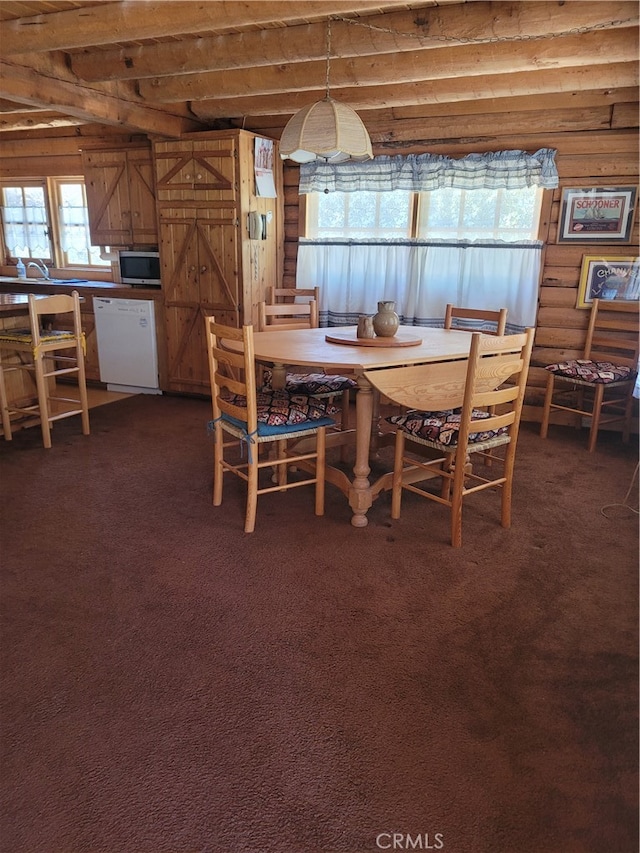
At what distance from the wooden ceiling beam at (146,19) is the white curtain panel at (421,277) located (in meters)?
2.04

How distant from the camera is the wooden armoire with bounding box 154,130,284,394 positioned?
4.47 meters

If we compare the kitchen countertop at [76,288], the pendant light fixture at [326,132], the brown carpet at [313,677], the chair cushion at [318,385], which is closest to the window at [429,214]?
the kitchen countertop at [76,288]

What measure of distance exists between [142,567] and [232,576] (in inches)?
15.0

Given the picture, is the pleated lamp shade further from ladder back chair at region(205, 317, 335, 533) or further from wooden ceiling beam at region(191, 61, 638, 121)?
wooden ceiling beam at region(191, 61, 638, 121)

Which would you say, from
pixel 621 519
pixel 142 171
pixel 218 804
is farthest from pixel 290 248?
pixel 218 804

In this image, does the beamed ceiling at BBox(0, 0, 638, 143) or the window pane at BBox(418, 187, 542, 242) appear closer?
the beamed ceiling at BBox(0, 0, 638, 143)

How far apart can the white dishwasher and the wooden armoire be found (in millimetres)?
154

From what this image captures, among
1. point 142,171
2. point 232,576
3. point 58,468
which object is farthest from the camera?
point 142,171

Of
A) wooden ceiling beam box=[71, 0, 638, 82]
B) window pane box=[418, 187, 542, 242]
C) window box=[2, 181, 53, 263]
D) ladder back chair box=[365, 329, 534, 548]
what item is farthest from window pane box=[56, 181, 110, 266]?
ladder back chair box=[365, 329, 534, 548]

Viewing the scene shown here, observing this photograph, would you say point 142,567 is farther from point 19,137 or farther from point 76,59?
point 19,137

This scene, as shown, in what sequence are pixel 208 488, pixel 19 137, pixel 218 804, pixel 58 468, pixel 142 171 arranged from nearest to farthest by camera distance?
pixel 218 804 < pixel 208 488 < pixel 58 468 < pixel 142 171 < pixel 19 137

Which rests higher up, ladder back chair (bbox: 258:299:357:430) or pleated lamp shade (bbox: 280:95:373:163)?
pleated lamp shade (bbox: 280:95:373:163)

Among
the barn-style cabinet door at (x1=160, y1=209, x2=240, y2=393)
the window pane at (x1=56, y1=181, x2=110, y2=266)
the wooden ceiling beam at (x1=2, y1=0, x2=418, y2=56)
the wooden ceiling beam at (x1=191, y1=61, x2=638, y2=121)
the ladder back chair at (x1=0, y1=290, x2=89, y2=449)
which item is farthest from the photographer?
the window pane at (x1=56, y1=181, x2=110, y2=266)

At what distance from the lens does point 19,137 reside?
19.0ft
